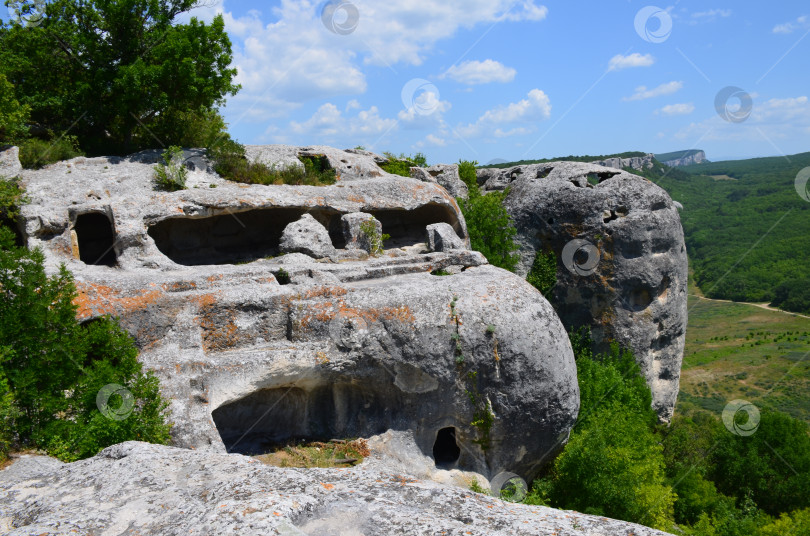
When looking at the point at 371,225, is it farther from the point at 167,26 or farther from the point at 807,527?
the point at 807,527

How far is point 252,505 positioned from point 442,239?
13347 mm

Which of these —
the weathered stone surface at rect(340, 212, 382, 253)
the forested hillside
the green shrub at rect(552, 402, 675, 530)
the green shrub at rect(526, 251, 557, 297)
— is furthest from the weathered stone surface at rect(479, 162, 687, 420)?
the forested hillside

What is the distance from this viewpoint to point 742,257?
249ft

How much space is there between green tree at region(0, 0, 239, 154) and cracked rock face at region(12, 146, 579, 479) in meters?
4.04

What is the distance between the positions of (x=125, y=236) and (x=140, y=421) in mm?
6341

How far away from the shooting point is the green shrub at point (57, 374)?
8.52 meters

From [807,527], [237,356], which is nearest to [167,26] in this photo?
[237,356]

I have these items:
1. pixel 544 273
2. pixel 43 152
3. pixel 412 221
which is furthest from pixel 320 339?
pixel 544 273

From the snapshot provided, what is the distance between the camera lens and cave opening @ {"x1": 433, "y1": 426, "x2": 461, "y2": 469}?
13445mm

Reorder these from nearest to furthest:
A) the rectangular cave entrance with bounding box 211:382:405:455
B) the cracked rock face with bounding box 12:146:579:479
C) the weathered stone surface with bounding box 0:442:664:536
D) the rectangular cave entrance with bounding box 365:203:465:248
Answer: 1. the weathered stone surface with bounding box 0:442:664:536
2. the cracked rock face with bounding box 12:146:579:479
3. the rectangular cave entrance with bounding box 211:382:405:455
4. the rectangular cave entrance with bounding box 365:203:465:248

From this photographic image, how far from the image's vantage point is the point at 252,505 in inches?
201

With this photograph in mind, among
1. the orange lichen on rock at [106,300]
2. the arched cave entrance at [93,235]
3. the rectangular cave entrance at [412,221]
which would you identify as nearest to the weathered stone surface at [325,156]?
the rectangular cave entrance at [412,221]

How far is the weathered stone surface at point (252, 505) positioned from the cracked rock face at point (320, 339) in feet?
12.9

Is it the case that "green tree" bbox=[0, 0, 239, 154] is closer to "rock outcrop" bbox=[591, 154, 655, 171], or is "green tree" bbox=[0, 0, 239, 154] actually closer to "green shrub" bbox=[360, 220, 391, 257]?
"green shrub" bbox=[360, 220, 391, 257]
